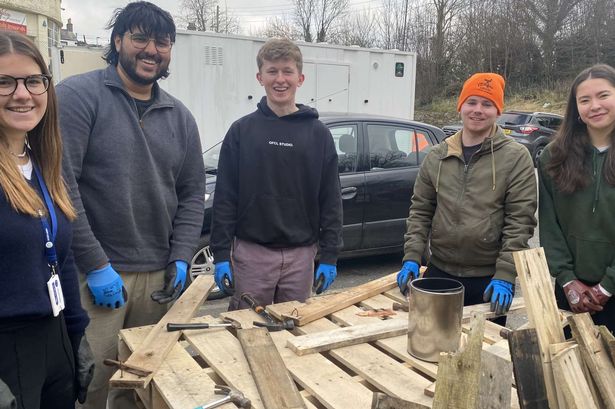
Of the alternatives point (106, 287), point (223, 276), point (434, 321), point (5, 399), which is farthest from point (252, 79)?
point (5, 399)

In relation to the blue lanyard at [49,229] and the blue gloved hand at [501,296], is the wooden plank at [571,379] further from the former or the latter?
the blue lanyard at [49,229]

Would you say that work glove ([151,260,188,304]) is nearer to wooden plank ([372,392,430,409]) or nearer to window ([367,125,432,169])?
wooden plank ([372,392,430,409])

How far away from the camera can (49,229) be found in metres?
1.72

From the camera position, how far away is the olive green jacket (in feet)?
8.06

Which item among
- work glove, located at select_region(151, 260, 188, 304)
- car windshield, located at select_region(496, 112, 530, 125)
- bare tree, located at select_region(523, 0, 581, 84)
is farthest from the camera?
bare tree, located at select_region(523, 0, 581, 84)

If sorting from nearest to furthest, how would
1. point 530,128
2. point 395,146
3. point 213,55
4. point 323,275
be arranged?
point 323,275
point 395,146
point 213,55
point 530,128

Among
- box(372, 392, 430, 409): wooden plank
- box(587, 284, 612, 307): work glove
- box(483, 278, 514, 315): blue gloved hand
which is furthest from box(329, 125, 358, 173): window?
box(372, 392, 430, 409): wooden plank

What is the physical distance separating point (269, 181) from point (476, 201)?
1027mm

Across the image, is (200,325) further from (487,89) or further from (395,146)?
(395,146)

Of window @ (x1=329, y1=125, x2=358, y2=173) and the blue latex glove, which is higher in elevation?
window @ (x1=329, y1=125, x2=358, y2=173)

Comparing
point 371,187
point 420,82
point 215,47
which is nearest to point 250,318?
point 371,187

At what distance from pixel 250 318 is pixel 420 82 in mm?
29112

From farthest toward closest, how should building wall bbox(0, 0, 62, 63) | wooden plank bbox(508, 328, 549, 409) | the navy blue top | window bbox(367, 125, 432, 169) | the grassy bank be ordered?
building wall bbox(0, 0, 62, 63) < the grassy bank < window bbox(367, 125, 432, 169) < the navy blue top < wooden plank bbox(508, 328, 549, 409)

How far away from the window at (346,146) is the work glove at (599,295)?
3.13 metres
